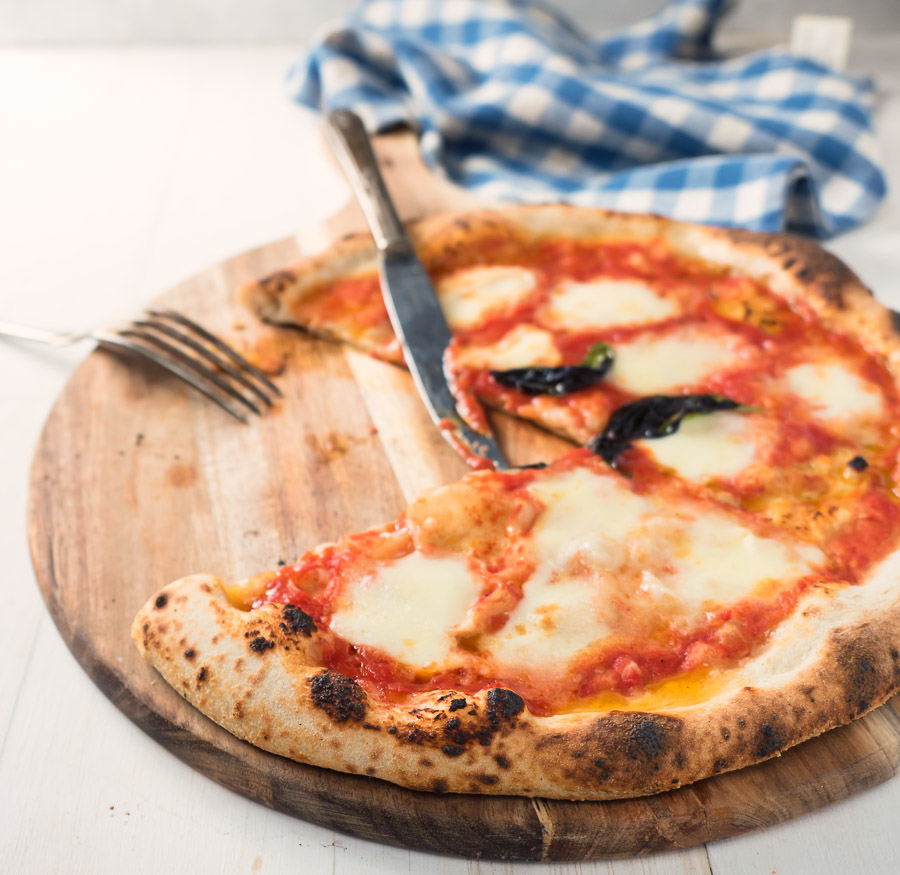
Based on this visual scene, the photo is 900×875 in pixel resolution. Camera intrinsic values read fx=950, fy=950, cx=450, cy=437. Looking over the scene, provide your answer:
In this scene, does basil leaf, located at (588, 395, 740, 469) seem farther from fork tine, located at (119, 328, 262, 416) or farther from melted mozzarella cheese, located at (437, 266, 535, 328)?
fork tine, located at (119, 328, 262, 416)

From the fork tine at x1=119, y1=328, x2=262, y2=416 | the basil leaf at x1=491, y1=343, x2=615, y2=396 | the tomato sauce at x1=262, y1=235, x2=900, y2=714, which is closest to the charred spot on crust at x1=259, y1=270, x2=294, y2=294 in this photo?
the tomato sauce at x1=262, y1=235, x2=900, y2=714

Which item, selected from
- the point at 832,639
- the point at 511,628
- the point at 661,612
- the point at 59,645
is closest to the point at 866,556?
the point at 832,639

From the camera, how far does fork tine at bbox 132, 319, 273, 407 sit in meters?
2.69

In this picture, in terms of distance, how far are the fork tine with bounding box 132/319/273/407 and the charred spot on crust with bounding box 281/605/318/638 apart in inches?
33.9

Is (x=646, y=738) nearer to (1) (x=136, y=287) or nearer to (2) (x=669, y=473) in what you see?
(2) (x=669, y=473)

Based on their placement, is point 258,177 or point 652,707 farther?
point 258,177

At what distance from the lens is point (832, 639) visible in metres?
1.93

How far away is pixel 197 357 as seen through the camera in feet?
9.35

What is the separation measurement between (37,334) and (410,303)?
1203 millimetres

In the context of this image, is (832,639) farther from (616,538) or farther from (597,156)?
(597,156)

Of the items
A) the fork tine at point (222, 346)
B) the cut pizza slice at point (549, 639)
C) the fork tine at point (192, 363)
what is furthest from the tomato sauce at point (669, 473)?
the fork tine at point (192, 363)

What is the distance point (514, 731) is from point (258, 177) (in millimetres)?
3044

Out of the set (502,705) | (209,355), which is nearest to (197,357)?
(209,355)

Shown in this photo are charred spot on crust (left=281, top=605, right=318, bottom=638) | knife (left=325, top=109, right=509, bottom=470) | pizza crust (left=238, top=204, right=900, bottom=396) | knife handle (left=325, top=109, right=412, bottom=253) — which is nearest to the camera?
charred spot on crust (left=281, top=605, right=318, bottom=638)
